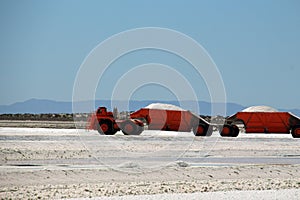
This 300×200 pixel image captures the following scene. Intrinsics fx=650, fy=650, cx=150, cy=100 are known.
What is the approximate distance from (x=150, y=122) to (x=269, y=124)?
9.23 m

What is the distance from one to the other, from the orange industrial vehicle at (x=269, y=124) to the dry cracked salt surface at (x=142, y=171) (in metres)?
9.90

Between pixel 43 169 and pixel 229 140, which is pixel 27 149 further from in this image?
pixel 229 140

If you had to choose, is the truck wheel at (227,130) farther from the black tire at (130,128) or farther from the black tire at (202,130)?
the black tire at (130,128)

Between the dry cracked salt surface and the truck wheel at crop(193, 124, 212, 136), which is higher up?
the truck wheel at crop(193, 124, 212, 136)

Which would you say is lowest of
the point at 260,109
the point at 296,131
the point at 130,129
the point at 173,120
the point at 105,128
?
the point at 296,131

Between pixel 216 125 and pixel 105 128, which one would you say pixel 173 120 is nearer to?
pixel 216 125

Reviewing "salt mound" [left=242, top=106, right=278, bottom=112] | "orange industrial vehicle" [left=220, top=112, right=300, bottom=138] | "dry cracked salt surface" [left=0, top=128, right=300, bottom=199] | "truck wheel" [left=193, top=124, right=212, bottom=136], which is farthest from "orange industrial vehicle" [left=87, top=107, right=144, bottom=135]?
"salt mound" [left=242, top=106, right=278, bottom=112]

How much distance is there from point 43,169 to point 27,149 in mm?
10078

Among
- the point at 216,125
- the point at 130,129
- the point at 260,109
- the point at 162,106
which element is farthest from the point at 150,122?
the point at 260,109

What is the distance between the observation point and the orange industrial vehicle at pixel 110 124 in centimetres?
4597

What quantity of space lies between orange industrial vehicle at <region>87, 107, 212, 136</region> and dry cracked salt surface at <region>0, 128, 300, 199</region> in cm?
635

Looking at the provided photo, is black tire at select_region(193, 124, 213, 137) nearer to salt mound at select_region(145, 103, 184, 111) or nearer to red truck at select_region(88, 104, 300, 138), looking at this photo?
red truck at select_region(88, 104, 300, 138)

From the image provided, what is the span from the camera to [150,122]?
48.6 metres

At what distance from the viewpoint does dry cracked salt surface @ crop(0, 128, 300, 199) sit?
770 inches
